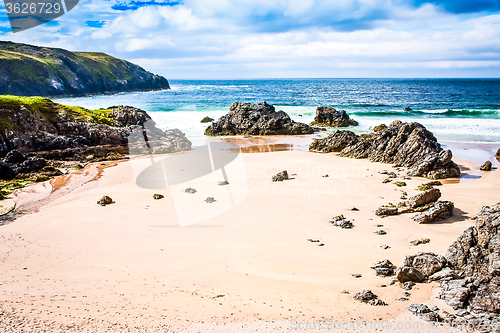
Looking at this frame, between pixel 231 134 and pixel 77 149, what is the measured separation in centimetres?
1172

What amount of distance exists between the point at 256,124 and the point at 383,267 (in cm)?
2110

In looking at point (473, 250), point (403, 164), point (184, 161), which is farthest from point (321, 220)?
point (184, 161)

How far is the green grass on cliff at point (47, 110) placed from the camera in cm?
1725

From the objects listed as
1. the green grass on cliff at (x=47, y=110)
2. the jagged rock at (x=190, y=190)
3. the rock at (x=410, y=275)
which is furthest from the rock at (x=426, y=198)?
the green grass on cliff at (x=47, y=110)

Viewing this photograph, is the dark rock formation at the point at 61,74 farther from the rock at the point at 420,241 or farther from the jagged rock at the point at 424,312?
the jagged rock at the point at 424,312

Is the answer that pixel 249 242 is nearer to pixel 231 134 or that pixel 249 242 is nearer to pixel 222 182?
pixel 222 182

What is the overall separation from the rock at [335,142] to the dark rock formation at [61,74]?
2622 inches

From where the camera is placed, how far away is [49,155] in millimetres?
16688

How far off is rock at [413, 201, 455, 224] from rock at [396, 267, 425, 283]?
9.89 feet

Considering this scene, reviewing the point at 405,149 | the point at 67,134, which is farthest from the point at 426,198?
the point at 67,134

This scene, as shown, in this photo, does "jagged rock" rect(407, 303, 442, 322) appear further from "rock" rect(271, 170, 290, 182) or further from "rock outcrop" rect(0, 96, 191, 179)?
"rock outcrop" rect(0, 96, 191, 179)

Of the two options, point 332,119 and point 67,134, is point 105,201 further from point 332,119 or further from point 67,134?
point 332,119

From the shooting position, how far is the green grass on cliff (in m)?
17.2

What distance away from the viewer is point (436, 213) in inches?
322
